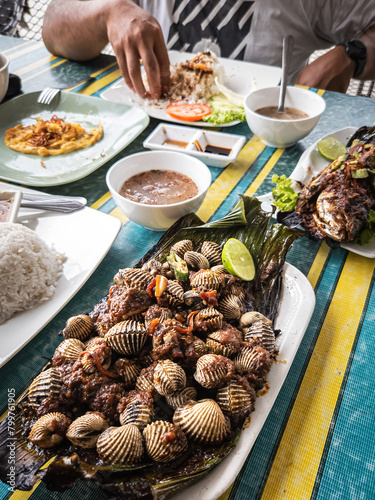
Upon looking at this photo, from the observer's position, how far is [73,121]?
2.79 m

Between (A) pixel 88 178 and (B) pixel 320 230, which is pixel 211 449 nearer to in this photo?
(B) pixel 320 230

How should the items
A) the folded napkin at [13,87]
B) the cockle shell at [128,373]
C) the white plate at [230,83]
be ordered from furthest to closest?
the folded napkin at [13,87]
the white plate at [230,83]
the cockle shell at [128,373]

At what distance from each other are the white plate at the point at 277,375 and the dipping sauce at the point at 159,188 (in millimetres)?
672

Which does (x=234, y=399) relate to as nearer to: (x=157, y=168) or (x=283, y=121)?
(x=157, y=168)

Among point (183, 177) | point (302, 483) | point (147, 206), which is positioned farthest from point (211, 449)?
point (183, 177)

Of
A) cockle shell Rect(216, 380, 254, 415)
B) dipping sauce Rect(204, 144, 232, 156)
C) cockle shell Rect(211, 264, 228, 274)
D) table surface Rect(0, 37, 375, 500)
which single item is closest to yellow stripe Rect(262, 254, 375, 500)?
table surface Rect(0, 37, 375, 500)

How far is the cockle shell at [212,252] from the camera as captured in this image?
163 cm

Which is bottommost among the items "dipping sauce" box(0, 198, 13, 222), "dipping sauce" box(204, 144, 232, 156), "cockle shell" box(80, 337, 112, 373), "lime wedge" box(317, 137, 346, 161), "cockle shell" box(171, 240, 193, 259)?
A: "dipping sauce" box(0, 198, 13, 222)

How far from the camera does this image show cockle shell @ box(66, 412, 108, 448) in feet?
3.41

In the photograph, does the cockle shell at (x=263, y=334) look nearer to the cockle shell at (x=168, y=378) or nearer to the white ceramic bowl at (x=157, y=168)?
the cockle shell at (x=168, y=378)

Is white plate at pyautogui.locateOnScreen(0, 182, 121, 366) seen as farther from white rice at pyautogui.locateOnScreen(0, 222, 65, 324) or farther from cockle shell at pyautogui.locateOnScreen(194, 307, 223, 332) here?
cockle shell at pyautogui.locateOnScreen(194, 307, 223, 332)

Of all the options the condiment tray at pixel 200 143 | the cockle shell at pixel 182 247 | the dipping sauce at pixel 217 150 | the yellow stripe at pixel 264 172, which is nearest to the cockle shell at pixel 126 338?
the cockle shell at pixel 182 247

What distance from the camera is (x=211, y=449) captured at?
3.53 ft

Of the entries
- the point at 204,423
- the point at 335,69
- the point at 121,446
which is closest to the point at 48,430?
the point at 121,446
